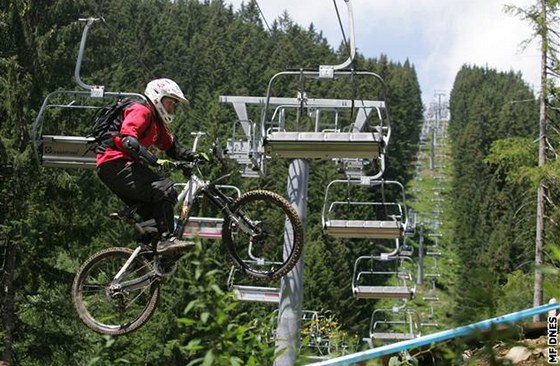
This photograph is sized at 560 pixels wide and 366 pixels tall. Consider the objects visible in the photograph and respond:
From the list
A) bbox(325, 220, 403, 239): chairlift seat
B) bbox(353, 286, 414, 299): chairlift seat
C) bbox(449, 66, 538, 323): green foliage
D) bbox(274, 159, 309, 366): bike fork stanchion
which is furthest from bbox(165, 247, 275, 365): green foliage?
bbox(449, 66, 538, 323): green foliage

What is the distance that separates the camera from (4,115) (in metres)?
21.6

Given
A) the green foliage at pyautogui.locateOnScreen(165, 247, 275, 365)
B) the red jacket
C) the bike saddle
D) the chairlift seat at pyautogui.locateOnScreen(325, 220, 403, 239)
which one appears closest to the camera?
the green foliage at pyautogui.locateOnScreen(165, 247, 275, 365)

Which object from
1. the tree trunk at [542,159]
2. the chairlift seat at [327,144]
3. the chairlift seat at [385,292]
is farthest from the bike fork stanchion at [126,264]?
the tree trunk at [542,159]

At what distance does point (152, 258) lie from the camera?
7047 millimetres

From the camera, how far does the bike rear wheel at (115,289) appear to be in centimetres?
700

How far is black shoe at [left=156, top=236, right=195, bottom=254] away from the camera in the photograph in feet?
22.3

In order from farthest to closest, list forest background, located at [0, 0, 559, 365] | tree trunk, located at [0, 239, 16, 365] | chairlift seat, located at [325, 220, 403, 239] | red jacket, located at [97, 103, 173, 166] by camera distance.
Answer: tree trunk, located at [0, 239, 16, 365]
chairlift seat, located at [325, 220, 403, 239]
red jacket, located at [97, 103, 173, 166]
forest background, located at [0, 0, 559, 365]

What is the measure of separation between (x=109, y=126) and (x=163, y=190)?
57 cm

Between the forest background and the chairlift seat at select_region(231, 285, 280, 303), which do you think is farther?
the chairlift seat at select_region(231, 285, 280, 303)

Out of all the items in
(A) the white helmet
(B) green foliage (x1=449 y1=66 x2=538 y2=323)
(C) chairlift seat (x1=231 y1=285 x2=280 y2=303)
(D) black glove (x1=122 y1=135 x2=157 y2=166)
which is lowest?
(B) green foliage (x1=449 y1=66 x2=538 y2=323)

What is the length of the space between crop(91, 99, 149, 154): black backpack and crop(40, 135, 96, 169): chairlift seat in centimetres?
299

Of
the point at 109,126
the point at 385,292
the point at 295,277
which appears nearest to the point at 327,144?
the point at 295,277

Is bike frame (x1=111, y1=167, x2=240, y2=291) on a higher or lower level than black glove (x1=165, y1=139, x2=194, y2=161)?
lower

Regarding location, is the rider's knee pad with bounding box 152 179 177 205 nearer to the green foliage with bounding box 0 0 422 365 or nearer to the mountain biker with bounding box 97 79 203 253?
the mountain biker with bounding box 97 79 203 253
